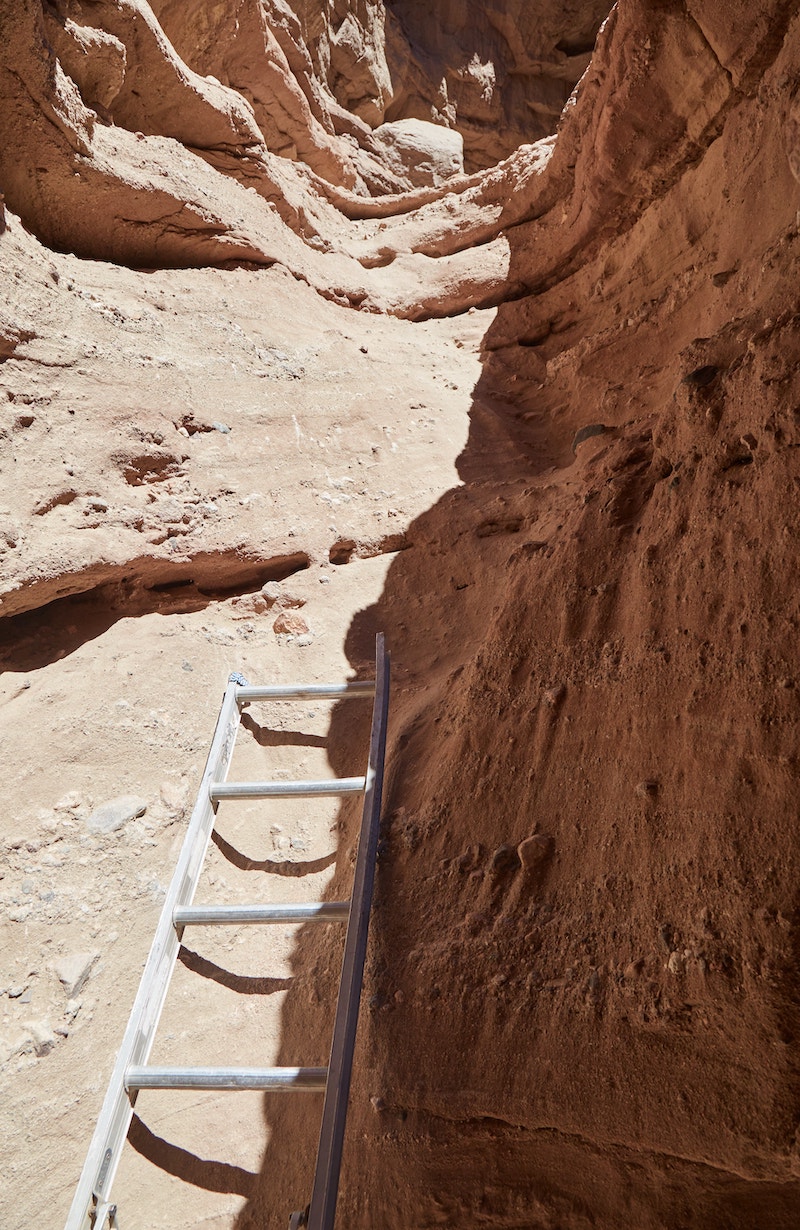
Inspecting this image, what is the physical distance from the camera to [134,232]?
568 centimetres

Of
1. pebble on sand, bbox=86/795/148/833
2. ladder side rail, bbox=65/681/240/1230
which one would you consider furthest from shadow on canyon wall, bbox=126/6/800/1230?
pebble on sand, bbox=86/795/148/833

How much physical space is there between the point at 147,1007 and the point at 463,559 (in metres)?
2.96

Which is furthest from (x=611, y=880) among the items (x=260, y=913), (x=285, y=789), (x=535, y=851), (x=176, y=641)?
(x=176, y=641)

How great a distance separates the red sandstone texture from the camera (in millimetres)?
1850

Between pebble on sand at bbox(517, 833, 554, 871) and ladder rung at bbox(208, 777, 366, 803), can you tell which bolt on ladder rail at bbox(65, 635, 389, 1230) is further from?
pebble on sand at bbox(517, 833, 554, 871)

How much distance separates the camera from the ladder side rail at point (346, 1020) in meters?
1.90

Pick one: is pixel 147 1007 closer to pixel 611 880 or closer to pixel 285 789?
pixel 285 789

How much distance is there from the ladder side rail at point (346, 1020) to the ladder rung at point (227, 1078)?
94mm

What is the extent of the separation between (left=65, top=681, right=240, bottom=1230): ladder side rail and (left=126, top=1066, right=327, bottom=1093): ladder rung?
6 centimetres

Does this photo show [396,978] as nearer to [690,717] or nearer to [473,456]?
[690,717]

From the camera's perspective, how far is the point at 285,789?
3.15m

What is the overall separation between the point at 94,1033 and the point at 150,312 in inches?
173

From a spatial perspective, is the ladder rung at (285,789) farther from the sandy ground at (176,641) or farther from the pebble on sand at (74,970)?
the pebble on sand at (74,970)

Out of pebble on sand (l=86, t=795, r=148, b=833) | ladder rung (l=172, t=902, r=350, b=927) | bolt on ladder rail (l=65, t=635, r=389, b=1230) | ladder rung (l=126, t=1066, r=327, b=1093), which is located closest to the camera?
bolt on ladder rail (l=65, t=635, r=389, b=1230)
